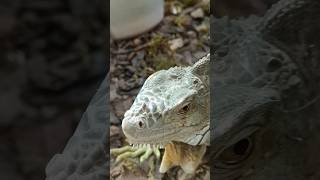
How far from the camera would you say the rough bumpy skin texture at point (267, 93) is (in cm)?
88

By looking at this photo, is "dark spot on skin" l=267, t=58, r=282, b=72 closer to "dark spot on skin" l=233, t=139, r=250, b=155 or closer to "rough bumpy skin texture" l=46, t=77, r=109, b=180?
"dark spot on skin" l=233, t=139, r=250, b=155

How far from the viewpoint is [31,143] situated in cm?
97

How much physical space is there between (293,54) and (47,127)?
1.22 feet

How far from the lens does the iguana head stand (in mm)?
811

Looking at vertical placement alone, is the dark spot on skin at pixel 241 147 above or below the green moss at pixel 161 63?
below

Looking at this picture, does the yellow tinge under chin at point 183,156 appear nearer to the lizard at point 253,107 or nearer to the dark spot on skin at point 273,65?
the lizard at point 253,107

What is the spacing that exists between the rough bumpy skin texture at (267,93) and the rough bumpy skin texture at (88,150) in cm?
15

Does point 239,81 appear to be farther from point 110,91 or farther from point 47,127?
point 47,127

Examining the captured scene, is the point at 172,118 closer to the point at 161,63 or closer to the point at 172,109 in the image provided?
the point at 172,109

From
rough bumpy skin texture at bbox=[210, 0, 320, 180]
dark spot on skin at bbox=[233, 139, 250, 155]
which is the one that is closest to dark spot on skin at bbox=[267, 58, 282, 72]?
rough bumpy skin texture at bbox=[210, 0, 320, 180]

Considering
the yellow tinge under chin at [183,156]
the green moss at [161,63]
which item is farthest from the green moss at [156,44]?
the yellow tinge under chin at [183,156]

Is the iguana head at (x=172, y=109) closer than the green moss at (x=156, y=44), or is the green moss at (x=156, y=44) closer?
the iguana head at (x=172, y=109)

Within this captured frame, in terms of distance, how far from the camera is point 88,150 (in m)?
0.90

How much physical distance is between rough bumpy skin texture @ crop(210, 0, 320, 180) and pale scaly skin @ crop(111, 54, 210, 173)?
18 millimetres
